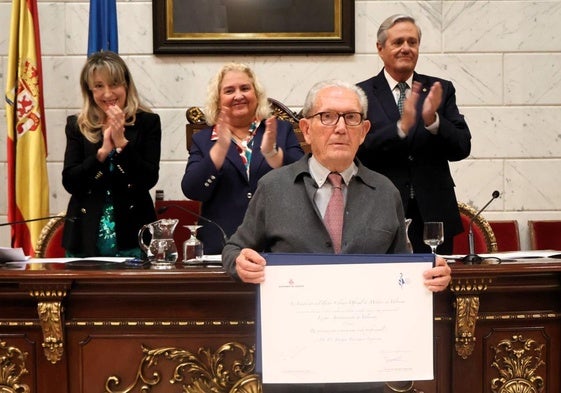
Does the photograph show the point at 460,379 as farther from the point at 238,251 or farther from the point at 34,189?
the point at 34,189

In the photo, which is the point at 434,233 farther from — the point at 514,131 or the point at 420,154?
the point at 514,131

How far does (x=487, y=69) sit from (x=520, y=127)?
0.44m

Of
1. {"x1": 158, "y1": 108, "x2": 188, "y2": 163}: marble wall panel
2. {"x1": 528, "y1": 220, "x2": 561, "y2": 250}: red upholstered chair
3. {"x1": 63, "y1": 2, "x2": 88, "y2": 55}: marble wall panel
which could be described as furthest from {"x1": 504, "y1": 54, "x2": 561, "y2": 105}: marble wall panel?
{"x1": 63, "y1": 2, "x2": 88, "y2": 55}: marble wall panel

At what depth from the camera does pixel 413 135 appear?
122 inches

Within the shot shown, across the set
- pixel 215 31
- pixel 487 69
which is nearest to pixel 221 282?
pixel 215 31

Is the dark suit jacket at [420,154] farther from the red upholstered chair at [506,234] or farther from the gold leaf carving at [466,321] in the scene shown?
the red upholstered chair at [506,234]

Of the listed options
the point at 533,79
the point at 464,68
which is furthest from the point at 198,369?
the point at 533,79

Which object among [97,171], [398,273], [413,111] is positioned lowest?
[398,273]

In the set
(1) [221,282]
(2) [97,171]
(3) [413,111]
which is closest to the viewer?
(1) [221,282]

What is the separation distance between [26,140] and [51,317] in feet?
7.42

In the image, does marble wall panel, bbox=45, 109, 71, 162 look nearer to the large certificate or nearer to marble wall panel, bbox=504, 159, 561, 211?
marble wall panel, bbox=504, 159, 561, 211

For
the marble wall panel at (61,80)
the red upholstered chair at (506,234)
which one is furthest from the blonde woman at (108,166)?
the red upholstered chair at (506,234)

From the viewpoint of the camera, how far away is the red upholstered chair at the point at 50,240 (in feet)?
12.5

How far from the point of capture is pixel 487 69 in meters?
5.05
